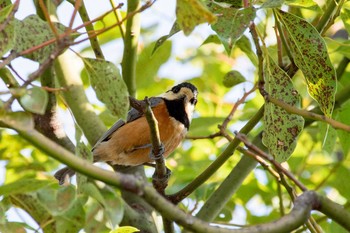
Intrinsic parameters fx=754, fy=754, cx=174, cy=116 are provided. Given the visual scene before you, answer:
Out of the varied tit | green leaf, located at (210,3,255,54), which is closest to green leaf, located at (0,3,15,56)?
green leaf, located at (210,3,255,54)

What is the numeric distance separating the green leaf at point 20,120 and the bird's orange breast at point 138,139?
2.14 m

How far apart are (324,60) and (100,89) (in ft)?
2.09

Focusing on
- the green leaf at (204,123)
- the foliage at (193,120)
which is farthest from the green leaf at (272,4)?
the green leaf at (204,123)

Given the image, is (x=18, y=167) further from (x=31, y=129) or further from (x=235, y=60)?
(x=31, y=129)

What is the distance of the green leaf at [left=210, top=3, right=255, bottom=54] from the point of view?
1860 mm

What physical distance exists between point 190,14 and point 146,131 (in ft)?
6.87

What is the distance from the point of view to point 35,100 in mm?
1485

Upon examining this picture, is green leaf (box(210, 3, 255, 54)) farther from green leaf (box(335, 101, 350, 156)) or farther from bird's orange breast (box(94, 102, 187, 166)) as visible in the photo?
bird's orange breast (box(94, 102, 187, 166))

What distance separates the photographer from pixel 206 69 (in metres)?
4.32

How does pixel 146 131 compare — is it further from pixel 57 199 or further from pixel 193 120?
pixel 57 199

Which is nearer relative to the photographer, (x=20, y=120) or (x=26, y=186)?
(x=20, y=120)

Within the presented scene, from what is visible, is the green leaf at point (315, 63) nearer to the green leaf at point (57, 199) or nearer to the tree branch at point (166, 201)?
the tree branch at point (166, 201)

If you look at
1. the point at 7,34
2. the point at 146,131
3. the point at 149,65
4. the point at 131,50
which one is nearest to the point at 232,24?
the point at 7,34

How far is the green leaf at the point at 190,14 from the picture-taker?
5.36ft
